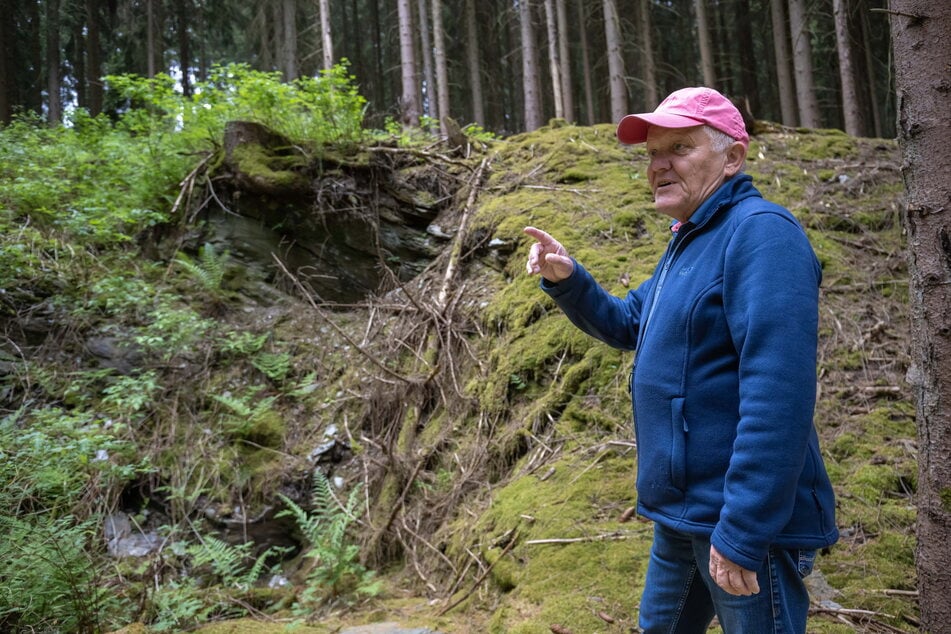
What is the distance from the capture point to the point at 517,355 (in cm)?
488

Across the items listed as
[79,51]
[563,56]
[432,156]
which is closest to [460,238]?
[432,156]

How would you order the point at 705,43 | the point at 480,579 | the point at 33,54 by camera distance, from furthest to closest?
the point at 33,54 → the point at 705,43 → the point at 480,579

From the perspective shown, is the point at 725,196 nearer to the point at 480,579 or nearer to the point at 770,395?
the point at 770,395

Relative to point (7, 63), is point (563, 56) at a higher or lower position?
lower

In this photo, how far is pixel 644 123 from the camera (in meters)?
1.82

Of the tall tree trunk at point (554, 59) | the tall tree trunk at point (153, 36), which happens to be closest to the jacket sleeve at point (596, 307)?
the tall tree trunk at point (554, 59)

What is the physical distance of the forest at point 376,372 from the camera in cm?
294

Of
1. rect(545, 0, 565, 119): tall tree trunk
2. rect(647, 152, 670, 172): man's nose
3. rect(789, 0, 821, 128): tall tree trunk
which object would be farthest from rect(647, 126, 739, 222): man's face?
rect(545, 0, 565, 119): tall tree trunk

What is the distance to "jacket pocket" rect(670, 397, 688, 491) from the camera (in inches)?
62.7

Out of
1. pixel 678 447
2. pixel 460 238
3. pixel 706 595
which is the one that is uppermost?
pixel 460 238

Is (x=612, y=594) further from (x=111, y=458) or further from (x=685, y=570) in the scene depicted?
(x=111, y=458)

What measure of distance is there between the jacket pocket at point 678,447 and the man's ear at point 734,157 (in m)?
0.75

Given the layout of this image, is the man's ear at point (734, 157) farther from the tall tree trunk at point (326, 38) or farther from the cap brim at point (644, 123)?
the tall tree trunk at point (326, 38)

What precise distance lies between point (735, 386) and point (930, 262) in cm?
107
